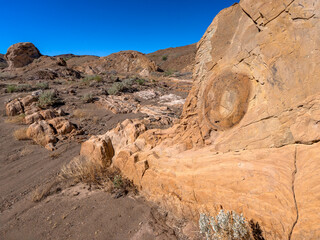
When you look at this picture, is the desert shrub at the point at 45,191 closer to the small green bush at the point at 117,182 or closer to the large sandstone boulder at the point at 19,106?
the small green bush at the point at 117,182

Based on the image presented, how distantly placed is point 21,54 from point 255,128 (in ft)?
99.2

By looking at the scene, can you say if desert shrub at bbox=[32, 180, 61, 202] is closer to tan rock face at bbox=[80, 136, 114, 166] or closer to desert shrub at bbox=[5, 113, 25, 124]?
tan rock face at bbox=[80, 136, 114, 166]

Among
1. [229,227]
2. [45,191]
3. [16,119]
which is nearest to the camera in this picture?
[229,227]

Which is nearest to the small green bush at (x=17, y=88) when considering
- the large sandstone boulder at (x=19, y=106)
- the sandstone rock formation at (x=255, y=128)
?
the large sandstone boulder at (x=19, y=106)

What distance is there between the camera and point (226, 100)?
2.32 metres

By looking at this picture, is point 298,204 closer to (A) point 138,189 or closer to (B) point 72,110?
(A) point 138,189

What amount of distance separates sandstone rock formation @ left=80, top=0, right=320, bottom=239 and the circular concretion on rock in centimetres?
1

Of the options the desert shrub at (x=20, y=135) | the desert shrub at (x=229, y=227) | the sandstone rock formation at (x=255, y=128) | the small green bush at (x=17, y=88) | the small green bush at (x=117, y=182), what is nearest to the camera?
the sandstone rock formation at (x=255, y=128)

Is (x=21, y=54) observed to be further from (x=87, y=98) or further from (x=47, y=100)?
(x=87, y=98)

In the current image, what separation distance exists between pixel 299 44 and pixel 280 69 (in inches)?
10.3

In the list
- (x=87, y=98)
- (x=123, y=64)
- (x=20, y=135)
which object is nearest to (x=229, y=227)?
(x=20, y=135)

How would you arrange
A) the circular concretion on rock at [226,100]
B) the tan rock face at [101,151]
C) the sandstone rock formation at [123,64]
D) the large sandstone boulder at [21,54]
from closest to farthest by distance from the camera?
the circular concretion on rock at [226,100] < the tan rock face at [101,151] < the large sandstone boulder at [21,54] < the sandstone rock formation at [123,64]

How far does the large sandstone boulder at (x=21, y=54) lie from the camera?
905 inches

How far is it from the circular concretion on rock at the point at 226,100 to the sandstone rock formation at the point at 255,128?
0.04ft
